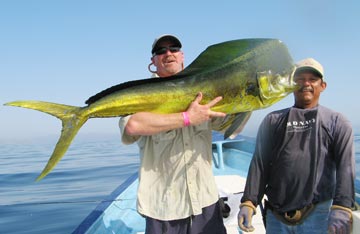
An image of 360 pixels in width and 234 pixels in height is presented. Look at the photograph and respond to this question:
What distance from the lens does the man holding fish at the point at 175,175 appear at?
2484 millimetres

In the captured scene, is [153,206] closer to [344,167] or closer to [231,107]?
[231,107]

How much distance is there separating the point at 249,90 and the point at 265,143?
83 centimetres

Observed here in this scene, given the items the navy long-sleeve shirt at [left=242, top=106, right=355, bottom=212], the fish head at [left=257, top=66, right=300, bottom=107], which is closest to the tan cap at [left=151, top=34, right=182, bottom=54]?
the fish head at [left=257, top=66, right=300, bottom=107]

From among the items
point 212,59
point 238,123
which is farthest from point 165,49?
point 238,123

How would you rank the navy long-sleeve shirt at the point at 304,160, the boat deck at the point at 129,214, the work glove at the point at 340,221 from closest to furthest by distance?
the work glove at the point at 340,221 < the navy long-sleeve shirt at the point at 304,160 < the boat deck at the point at 129,214

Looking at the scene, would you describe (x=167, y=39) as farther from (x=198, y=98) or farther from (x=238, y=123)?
(x=238, y=123)

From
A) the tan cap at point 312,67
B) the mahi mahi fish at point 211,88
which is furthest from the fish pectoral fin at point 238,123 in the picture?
the tan cap at point 312,67

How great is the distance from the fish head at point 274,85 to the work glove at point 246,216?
943 millimetres

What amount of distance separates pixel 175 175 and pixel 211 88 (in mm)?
753

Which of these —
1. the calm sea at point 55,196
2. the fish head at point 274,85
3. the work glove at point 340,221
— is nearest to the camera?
the fish head at point 274,85

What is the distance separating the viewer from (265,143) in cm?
271

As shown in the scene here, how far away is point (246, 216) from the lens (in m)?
2.57

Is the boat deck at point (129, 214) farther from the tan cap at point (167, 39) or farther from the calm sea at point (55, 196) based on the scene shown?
the tan cap at point (167, 39)

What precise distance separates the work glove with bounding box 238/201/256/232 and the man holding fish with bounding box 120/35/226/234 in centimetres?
17
